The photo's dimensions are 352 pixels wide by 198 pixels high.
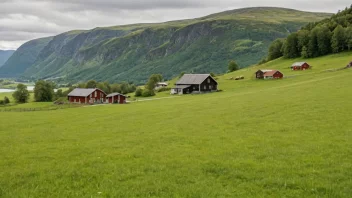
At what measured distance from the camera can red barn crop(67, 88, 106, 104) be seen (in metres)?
118

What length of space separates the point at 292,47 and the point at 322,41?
14.4 m

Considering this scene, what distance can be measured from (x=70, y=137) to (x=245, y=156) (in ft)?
54.5

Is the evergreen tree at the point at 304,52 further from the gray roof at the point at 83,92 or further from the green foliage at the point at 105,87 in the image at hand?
the gray roof at the point at 83,92

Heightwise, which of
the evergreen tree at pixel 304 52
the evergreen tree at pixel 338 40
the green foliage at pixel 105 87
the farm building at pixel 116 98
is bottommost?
the farm building at pixel 116 98

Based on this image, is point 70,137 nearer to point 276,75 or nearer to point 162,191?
point 162,191

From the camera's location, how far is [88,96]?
4611 inches

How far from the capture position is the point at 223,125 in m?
31.1

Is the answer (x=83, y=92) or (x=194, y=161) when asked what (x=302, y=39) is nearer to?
(x=83, y=92)

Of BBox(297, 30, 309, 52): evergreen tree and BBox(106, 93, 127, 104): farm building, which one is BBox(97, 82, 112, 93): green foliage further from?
BBox(297, 30, 309, 52): evergreen tree

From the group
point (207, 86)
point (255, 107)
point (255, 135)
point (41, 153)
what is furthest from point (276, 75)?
point (41, 153)

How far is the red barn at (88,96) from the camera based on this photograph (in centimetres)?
11750

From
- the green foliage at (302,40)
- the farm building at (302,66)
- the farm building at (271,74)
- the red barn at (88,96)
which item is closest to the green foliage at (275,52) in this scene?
the green foliage at (302,40)

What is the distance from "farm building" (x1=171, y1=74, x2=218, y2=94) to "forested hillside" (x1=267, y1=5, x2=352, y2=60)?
172 ft

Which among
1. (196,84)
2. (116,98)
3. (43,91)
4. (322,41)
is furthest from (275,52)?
(43,91)
